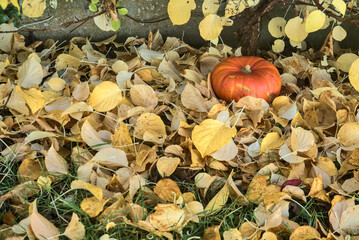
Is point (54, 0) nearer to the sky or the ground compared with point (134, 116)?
nearer to the sky

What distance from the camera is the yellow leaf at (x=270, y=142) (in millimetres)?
1208

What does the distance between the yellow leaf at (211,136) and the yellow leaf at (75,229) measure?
13.5 inches

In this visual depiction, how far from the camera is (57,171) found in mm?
1132

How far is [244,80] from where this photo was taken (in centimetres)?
139

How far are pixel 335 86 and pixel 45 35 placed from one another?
1180 millimetres

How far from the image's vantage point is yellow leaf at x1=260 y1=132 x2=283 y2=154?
1208mm

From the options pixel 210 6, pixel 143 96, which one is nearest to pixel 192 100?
pixel 143 96

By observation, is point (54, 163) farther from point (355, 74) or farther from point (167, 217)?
point (355, 74)

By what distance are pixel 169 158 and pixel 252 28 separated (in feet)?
2.43

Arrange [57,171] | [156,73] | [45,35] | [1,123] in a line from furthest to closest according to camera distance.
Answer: [45,35]
[156,73]
[1,123]
[57,171]

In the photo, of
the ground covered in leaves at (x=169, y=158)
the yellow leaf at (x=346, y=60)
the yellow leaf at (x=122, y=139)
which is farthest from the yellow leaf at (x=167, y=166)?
the yellow leaf at (x=346, y=60)

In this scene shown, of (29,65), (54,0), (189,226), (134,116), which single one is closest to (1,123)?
(29,65)

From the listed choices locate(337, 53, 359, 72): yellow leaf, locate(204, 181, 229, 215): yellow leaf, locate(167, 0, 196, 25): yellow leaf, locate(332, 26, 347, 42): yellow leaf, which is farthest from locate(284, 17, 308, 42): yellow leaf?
locate(204, 181, 229, 215): yellow leaf

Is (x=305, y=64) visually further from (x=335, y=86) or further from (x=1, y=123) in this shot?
(x=1, y=123)
